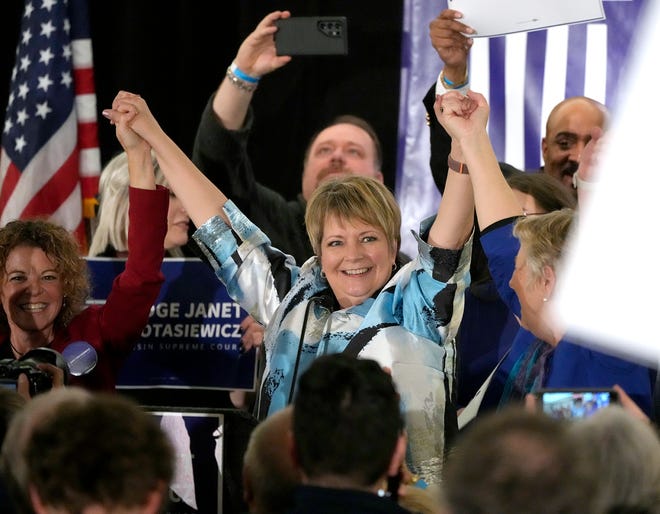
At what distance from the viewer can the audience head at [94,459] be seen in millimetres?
1851

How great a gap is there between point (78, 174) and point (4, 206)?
340mm

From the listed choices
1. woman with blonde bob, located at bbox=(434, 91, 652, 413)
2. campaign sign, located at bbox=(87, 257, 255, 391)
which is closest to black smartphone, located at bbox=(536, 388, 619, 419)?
woman with blonde bob, located at bbox=(434, 91, 652, 413)

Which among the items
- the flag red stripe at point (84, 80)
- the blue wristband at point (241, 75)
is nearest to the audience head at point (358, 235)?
the blue wristband at point (241, 75)

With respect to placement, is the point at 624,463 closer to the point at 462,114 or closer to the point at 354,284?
the point at 354,284

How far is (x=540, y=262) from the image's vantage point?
281 centimetres

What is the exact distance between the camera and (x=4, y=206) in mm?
5012

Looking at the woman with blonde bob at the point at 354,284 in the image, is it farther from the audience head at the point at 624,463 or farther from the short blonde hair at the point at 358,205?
the audience head at the point at 624,463

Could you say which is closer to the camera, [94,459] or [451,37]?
[94,459]

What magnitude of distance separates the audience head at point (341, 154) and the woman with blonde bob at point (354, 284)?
3.48 feet

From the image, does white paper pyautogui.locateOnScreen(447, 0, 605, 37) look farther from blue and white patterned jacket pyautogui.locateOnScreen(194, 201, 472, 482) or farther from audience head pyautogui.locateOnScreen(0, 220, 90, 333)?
audience head pyautogui.locateOnScreen(0, 220, 90, 333)

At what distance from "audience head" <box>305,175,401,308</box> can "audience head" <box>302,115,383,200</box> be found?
1248 mm

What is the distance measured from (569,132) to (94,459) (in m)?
2.68

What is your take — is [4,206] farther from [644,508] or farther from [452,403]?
[644,508]

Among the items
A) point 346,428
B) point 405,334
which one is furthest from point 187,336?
point 346,428
